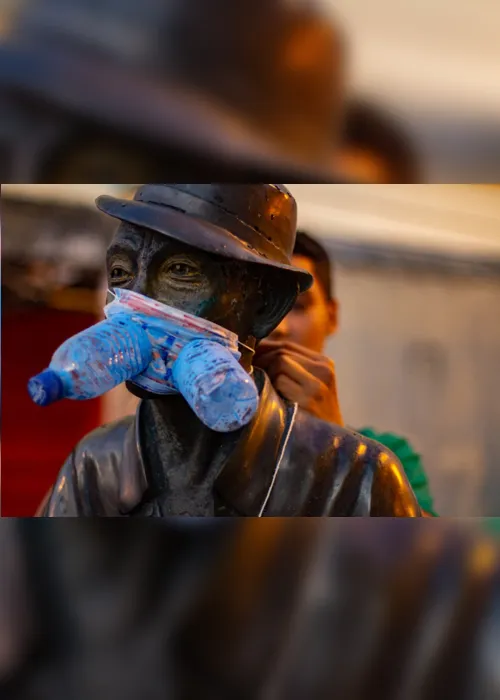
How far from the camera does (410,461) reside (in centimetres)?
173

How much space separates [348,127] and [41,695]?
1338 mm

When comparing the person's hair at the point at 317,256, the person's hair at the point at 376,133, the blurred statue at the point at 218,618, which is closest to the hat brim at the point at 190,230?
the person's hair at the point at 317,256

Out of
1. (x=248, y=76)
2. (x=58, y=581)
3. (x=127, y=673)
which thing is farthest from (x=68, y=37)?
(x=127, y=673)

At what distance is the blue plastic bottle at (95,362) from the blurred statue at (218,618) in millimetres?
380

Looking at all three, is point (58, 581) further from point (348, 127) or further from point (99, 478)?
point (348, 127)

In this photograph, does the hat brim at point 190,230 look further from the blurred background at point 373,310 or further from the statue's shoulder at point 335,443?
the statue's shoulder at point 335,443

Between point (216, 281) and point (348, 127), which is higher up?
point (348, 127)

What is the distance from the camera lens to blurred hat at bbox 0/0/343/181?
67.8 inches

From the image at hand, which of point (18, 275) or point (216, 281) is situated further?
point (18, 275)

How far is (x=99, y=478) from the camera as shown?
170 centimetres

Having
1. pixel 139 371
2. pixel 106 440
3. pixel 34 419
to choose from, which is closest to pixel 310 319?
pixel 139 371

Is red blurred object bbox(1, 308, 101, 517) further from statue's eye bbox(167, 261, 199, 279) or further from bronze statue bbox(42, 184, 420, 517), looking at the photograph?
statue's eye bbox(167, 261, 199, 279)

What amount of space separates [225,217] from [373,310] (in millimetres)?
360

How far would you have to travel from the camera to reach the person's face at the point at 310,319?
67.4 inches
